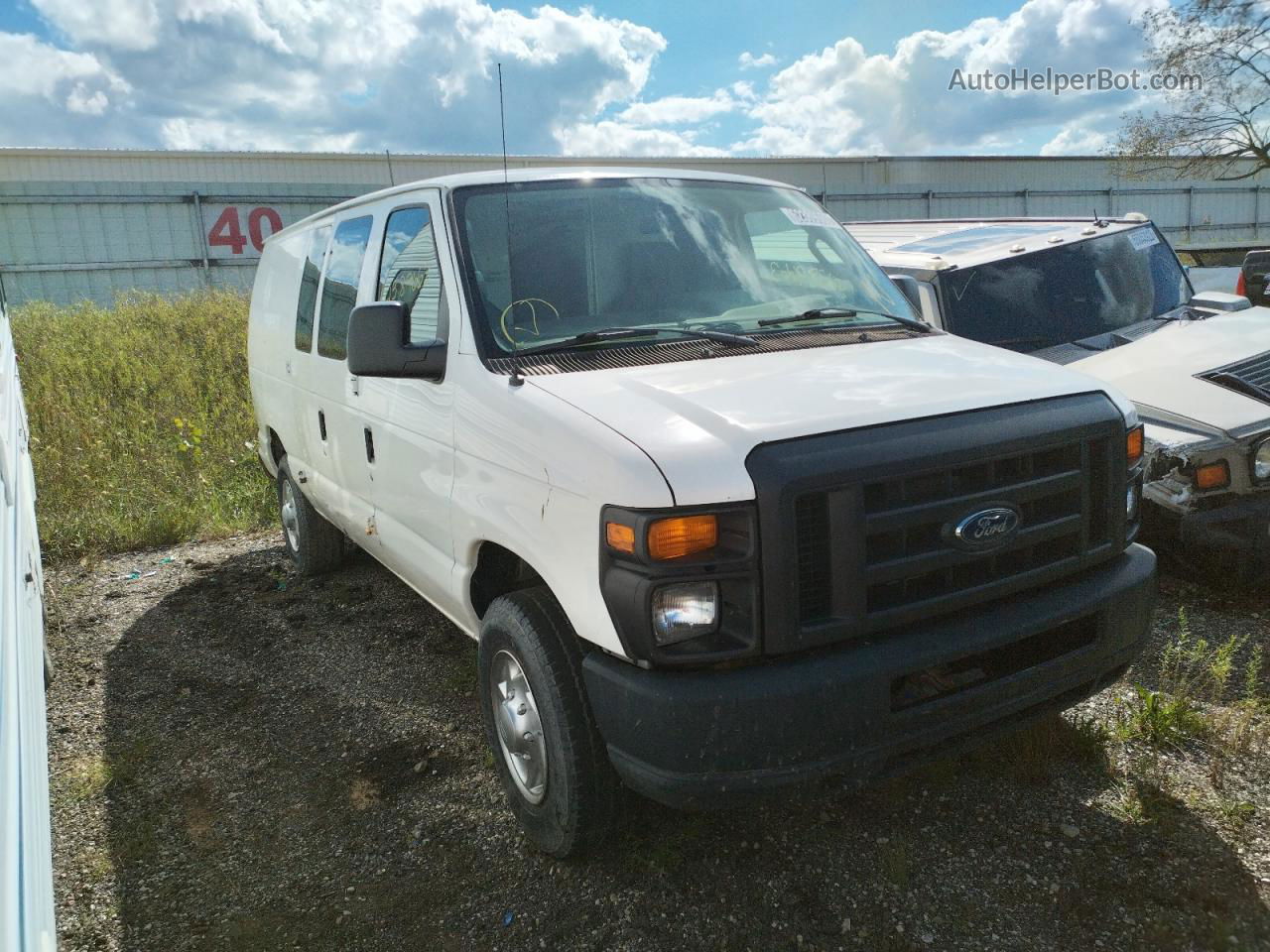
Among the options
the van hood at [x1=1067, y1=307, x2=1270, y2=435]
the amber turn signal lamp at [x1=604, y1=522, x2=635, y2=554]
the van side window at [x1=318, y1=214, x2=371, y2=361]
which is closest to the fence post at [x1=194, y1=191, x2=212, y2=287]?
the van side window at [x1=318, y1=214, x2=371, y2=361]

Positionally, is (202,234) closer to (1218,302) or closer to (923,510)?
(1218,302)

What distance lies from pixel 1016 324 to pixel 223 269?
72.6ft

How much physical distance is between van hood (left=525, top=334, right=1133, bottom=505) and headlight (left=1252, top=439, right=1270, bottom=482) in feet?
5.45

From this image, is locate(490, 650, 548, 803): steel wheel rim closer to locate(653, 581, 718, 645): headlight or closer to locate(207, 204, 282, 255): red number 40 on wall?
locate(653, 581, 718, 645): headlight

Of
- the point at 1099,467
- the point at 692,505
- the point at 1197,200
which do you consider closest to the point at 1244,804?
the point at 1099,467

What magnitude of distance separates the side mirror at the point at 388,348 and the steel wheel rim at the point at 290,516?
2.86 m

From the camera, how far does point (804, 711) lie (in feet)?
7.73

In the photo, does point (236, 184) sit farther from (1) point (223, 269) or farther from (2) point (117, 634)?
(2) point (117, 634)

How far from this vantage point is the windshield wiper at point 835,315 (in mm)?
3432

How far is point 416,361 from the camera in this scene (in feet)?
10.7

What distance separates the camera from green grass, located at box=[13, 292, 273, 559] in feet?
24.1

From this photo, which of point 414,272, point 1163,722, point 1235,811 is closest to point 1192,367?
point 1163,722

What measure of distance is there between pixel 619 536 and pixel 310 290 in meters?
3.15

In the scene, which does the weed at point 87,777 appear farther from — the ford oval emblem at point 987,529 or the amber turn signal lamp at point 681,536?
the ford oval emblem at point 987,529
